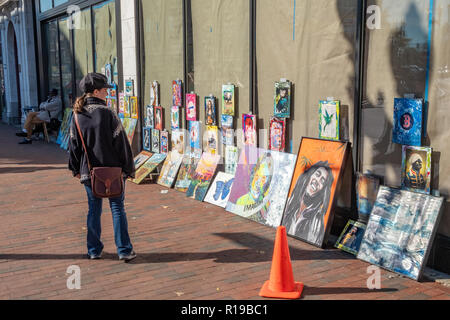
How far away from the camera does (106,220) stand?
21.9ft

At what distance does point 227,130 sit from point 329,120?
2200 millimetres

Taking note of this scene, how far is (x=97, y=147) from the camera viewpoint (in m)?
4.91

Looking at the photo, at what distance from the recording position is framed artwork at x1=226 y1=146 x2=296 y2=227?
20.6 ft

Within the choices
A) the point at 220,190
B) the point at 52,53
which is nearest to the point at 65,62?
the point at 52,53

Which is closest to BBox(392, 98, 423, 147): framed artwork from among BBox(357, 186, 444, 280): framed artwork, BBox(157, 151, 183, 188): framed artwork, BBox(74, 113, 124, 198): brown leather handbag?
BBox(357, 186, 444, 280): framed artwork

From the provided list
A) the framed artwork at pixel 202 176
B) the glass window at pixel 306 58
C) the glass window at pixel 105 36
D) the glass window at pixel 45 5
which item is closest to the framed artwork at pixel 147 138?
the glass window at pixel 105 36

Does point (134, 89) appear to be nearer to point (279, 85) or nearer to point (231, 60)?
point (231, 60)

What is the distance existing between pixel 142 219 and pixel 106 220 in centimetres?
47

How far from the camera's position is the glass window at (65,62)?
14.9 m

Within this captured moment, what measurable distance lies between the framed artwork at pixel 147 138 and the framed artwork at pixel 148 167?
22.6 inches

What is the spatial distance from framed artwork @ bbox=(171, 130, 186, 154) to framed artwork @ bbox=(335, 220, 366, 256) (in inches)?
161

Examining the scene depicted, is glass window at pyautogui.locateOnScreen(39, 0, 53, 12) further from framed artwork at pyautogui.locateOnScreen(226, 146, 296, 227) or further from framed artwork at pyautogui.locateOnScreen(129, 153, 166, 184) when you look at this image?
framed artwork at pyautogui.locateOnScreen(226, 146, 296, 227)

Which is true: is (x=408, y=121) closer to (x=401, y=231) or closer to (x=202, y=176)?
(x=401, y=231)
